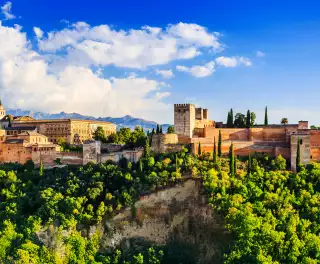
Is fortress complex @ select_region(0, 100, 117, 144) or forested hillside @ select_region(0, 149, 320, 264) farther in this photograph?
fortress complex @ select_region(0, 100, 117, 144)

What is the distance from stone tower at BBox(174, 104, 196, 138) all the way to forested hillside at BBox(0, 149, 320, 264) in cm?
422

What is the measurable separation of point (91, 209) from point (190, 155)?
10.5 m

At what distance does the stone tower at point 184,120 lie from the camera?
1980 inches

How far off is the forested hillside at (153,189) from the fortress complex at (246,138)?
132 cm

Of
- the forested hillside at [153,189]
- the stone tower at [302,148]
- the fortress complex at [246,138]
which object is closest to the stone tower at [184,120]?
the fortress complex at [246,138]

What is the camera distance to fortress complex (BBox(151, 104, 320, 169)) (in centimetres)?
4516

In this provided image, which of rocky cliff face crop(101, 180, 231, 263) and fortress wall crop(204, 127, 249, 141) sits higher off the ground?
fortress wall crop(204, 127, 249, 141)

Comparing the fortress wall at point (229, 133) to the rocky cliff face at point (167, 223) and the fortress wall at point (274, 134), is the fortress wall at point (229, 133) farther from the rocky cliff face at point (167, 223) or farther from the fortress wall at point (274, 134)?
the rocky cliff face at point (167, 223)

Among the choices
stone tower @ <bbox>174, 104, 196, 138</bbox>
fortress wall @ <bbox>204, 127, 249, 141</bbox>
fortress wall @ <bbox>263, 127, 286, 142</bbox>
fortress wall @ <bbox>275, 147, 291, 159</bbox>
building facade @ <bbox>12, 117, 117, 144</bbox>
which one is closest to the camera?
fortress wall @ <bbox>275, 147, 291, 159</bbox>

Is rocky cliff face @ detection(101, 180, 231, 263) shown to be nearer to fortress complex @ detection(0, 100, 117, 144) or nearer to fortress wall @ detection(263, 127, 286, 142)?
fortress wall @ detection(263, 127, 286, 142)

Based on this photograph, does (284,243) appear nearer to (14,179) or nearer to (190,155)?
(190,155)

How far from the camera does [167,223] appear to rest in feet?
144

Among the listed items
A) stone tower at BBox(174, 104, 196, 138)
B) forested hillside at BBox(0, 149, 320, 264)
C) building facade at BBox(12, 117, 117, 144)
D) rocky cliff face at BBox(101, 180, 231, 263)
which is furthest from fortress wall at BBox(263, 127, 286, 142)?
building facade at BBox(12, 117, 117, 144)

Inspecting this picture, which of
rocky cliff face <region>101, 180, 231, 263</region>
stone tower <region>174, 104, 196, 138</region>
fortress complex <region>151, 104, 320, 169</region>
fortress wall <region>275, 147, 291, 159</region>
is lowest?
rocky cliff face <region>101, 180, 231, 263</region>
